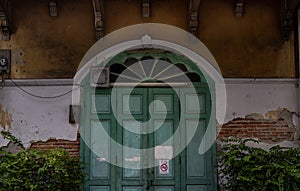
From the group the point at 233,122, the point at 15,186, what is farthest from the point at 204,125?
the point at 15,186

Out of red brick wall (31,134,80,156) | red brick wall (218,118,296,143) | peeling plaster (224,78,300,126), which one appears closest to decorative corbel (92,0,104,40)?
red brick wall (31,134,80,156)

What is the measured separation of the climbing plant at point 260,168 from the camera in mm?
7277

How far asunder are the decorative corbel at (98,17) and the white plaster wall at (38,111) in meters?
0.92

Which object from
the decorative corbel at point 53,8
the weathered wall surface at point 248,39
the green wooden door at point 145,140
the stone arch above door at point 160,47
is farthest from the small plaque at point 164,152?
the decorative corbel at point 53,8

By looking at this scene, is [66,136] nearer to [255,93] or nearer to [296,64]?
[255,93]

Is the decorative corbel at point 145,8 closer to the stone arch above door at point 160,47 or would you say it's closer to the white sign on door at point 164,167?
the stone arch above door at point 160,47

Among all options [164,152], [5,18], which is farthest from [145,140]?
[5,18]

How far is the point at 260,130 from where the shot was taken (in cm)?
840

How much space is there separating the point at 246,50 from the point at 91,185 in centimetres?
331

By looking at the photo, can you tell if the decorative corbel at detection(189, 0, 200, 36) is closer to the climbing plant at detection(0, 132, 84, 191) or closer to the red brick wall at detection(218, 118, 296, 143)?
the red brick wall at detection(218, 118, 296, 143)

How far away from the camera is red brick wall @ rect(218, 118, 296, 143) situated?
8.38m

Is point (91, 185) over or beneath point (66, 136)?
beneath

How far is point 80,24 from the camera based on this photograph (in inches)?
341

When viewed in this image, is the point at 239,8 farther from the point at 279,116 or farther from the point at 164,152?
the point at 164,152
